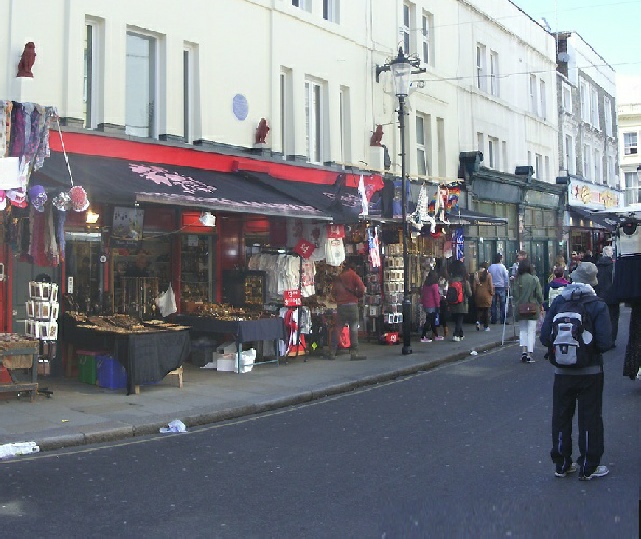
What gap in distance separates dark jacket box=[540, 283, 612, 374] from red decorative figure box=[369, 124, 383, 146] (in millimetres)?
12856

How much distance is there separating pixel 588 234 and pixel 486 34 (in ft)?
48.1

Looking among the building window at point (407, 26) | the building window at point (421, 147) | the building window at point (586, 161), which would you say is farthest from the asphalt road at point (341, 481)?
the building window at point (586, 161)

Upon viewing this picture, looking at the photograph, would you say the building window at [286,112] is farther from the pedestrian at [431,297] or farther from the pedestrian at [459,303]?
the pedestrian at [459,303]


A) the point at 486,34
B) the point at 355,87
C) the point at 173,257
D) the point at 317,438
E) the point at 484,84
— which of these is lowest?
the point at 317,438

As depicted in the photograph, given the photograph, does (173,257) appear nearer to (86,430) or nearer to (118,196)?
(118,196)

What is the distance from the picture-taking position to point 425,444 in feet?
27.6

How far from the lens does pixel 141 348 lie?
11672 millimetres

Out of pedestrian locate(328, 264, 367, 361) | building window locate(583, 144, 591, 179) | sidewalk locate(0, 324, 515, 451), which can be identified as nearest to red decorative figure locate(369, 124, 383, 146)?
pedestrian locate(328, 264, 367, 361)

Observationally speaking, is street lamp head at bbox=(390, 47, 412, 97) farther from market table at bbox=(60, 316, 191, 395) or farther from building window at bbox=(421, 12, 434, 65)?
building window at bbox=(421, 12, 434, 65)

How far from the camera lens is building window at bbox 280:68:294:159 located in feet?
56.3

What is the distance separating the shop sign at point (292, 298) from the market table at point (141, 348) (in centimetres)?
339

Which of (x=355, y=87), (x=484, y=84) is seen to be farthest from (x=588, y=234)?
(x=355, y=87)

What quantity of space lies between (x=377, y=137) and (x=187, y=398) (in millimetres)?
10008

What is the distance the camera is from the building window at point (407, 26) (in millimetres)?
21750
